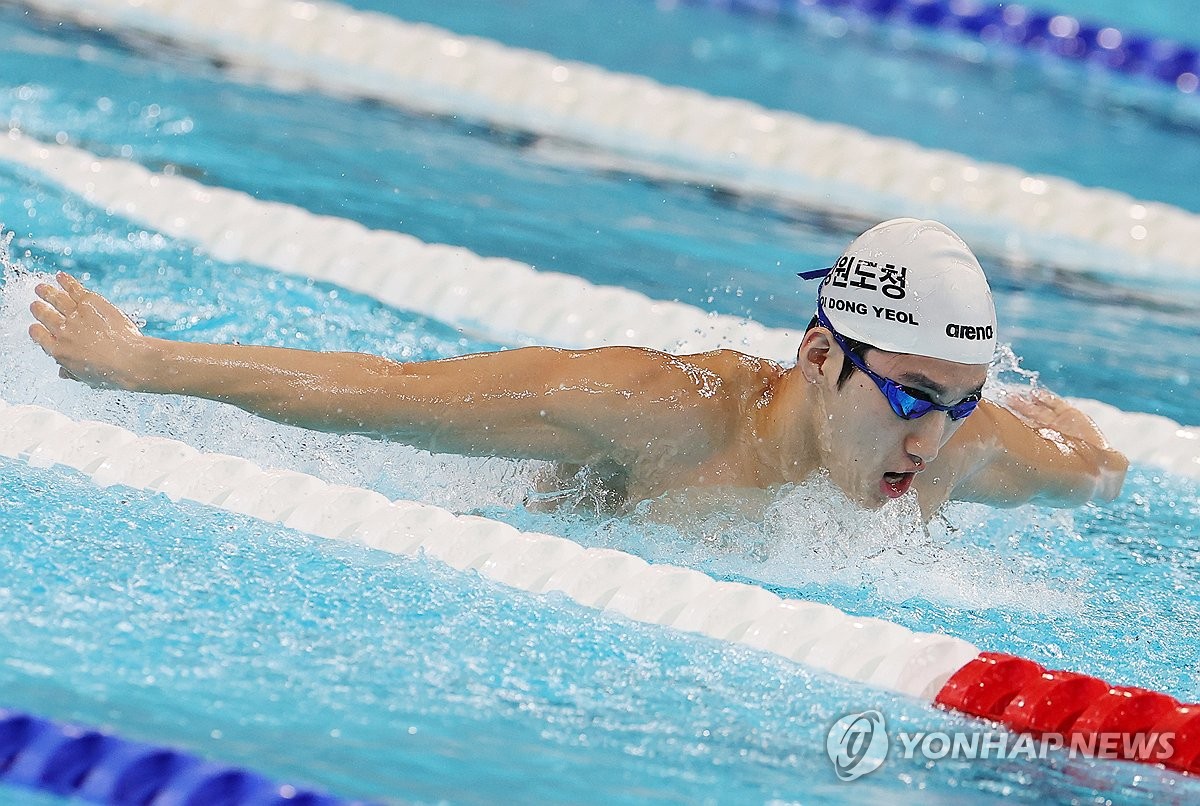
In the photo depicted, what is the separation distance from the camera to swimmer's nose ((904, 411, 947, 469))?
273cm

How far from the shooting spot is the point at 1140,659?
3008 millimetres

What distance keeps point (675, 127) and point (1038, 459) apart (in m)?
3.15

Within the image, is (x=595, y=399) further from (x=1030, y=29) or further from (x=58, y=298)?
(x=1030, y=29)

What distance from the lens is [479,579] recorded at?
9.41ft

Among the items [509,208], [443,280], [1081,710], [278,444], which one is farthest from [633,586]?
[509,208]

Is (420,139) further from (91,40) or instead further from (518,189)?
(91,40)

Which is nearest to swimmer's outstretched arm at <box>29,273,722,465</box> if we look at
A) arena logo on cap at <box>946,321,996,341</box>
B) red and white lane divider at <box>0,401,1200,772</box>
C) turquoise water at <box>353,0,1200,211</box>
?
red and white lane divider at <box>0,401,1200,772</box>

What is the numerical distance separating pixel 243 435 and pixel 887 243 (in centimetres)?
134

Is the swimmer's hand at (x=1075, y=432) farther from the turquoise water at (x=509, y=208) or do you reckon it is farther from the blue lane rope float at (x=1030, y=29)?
the blue lane rope float at (x=1030, y=29)

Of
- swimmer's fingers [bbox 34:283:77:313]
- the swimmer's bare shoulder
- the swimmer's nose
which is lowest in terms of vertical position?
the swimmer's nose

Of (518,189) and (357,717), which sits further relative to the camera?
(518,189)

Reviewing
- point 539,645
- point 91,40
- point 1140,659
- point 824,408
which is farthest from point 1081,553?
point 91,40

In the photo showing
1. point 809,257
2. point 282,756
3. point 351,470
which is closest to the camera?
point 282,756
